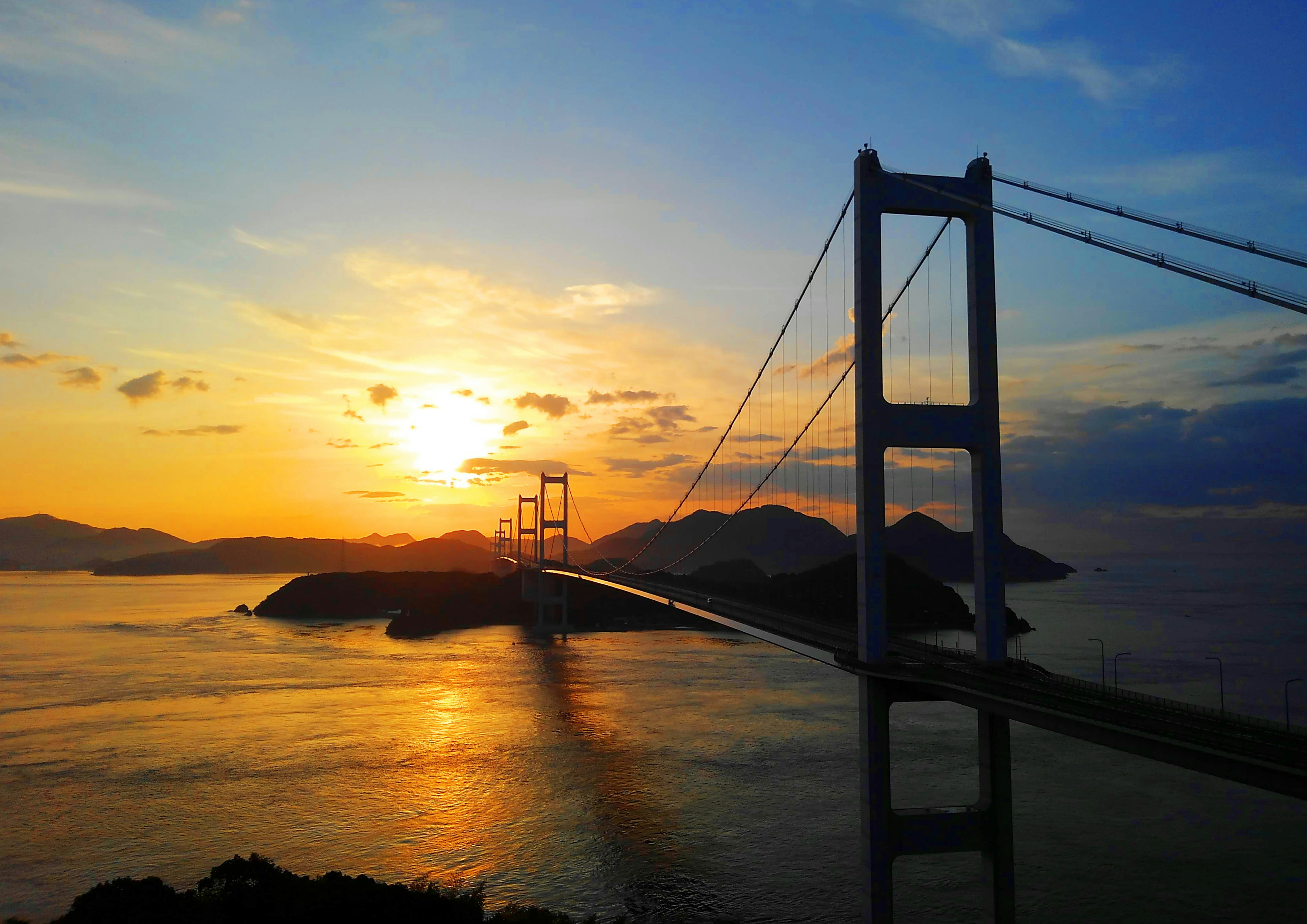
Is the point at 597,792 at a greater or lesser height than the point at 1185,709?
lesser

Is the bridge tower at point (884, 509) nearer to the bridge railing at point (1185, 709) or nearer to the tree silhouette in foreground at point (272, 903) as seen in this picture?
the bridge railing at point (1185, 709)

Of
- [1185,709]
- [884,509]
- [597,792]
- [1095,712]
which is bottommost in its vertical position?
[597,792]

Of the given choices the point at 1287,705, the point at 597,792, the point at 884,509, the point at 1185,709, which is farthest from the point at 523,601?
the point at 1185,709

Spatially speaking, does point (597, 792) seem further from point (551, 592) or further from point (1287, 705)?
point (551, 592)

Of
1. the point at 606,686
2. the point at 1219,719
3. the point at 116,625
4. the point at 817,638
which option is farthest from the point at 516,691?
the point at 116,625

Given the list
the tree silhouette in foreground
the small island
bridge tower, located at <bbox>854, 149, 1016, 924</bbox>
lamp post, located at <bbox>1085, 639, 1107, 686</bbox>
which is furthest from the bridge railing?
the small island

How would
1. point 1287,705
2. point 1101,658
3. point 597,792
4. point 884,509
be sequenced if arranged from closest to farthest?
point 1287,705, point 884,509, point 597,792, point 1101,658

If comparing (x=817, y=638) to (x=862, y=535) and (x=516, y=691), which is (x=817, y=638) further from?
(x=516, y=691)
